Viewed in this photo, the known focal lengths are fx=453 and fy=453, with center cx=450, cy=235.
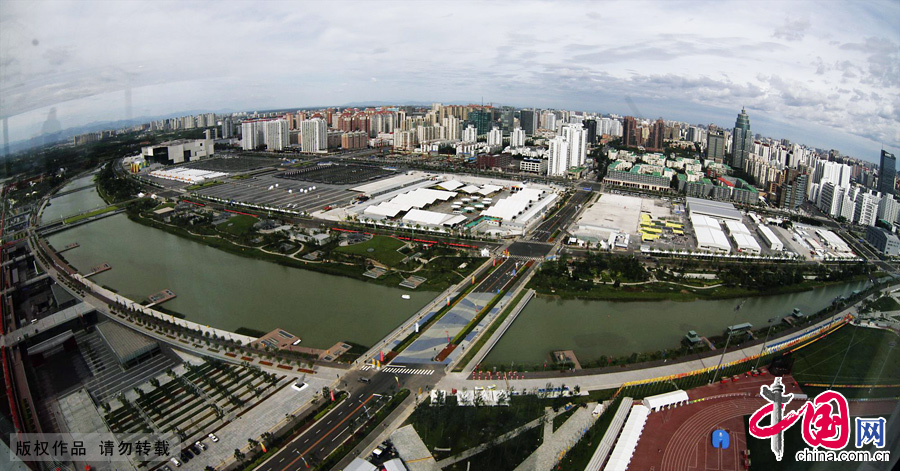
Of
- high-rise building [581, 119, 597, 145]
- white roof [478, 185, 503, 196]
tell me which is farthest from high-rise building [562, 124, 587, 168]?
high-rise building [581, 119, 597, 145]

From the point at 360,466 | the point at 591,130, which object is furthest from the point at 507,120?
the point at 360,466

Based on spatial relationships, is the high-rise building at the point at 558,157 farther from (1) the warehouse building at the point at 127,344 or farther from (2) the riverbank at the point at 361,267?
(1) the warehouse building at the point at 127,344

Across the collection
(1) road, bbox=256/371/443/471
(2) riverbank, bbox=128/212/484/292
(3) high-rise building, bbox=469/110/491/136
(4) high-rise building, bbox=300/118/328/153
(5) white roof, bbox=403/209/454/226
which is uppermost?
(3) high-rise building, bbox=469/110/491/136

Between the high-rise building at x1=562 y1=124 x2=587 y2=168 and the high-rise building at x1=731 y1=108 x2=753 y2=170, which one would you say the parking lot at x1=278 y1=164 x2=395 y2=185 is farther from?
the high-rise building at x1=731 y1=108 x2=753 y2=170

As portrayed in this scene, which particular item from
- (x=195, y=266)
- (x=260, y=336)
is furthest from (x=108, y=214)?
(x=260, y=336)

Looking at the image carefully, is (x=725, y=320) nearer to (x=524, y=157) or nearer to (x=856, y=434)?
(x=856, y=434)
